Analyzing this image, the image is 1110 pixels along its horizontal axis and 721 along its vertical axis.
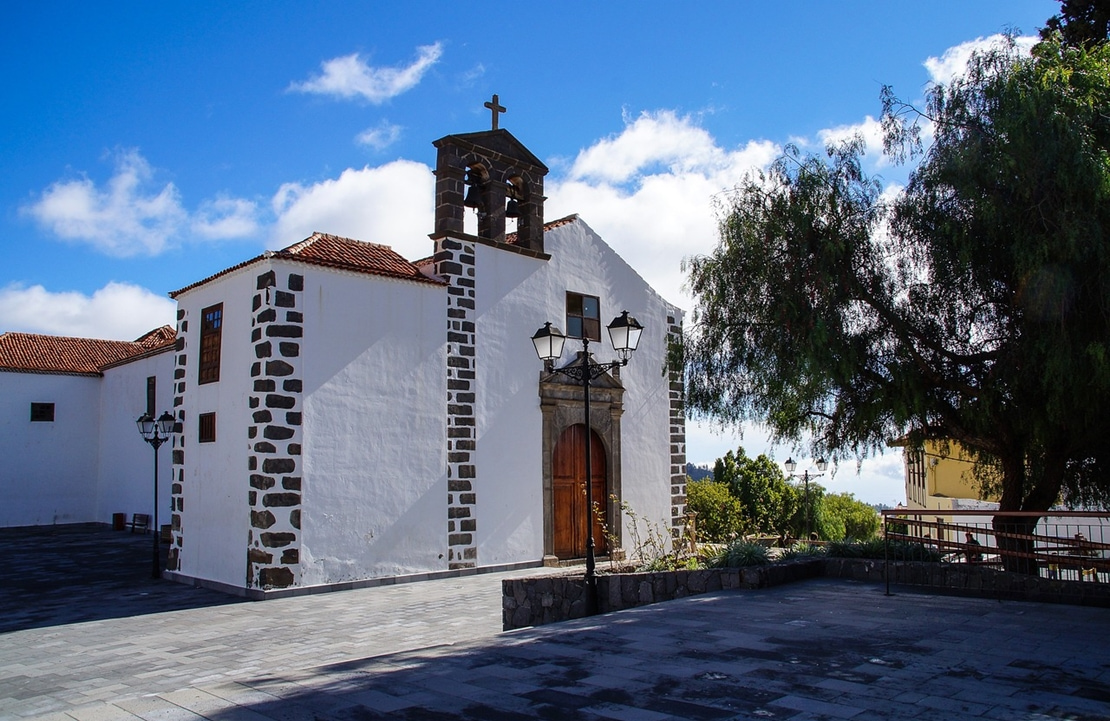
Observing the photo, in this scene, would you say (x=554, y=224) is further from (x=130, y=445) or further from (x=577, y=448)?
(x=130, y=445)

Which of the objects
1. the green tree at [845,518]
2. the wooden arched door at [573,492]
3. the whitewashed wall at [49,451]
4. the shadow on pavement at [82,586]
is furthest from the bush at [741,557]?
the whitewashed wall at [49,451]

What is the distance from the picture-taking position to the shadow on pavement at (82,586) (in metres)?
9.47

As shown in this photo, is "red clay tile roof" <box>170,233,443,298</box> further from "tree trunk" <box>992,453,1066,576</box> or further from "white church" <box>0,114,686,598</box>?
"tree trunk" <box>992,453,1066,576</box>

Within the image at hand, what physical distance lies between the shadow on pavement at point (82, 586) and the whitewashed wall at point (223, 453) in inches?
19.6

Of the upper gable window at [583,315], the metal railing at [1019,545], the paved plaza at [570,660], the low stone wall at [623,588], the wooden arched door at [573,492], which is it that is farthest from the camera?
the upper gable window at [583,315]

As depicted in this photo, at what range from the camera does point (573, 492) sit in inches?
566

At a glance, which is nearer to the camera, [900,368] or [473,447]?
[900,368]

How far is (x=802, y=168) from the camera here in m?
10.3

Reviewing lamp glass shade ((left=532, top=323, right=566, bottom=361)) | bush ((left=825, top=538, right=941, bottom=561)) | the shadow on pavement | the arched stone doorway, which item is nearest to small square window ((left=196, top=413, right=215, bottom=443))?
the shadow on pavement

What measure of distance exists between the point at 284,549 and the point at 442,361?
367 cm

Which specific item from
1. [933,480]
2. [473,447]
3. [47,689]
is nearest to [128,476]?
[473,447]

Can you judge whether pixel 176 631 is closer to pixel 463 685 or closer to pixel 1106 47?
pixel 463 685

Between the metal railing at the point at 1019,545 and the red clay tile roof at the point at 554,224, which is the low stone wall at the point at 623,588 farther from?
the red clay tile roof at the point at 554,224

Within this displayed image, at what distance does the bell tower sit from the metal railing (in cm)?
767
